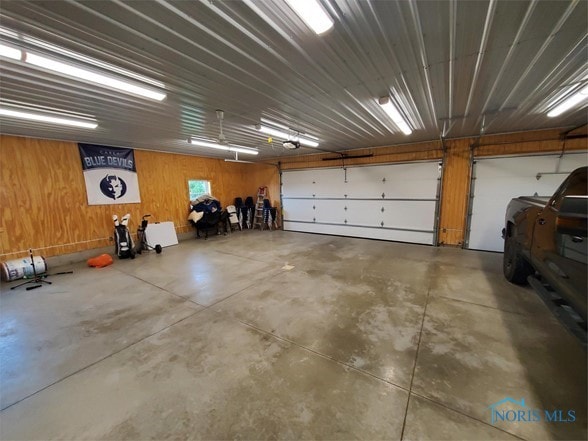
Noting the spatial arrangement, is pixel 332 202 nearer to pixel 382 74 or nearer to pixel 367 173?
pixel 367 173

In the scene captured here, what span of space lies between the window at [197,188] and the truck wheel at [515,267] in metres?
8.34

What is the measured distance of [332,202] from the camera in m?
7.86

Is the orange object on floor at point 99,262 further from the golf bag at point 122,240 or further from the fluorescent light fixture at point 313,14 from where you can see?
the fluorescent light fixture at point 313,14

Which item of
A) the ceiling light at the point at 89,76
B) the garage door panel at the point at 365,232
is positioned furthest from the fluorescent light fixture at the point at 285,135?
the garage door panel at the point at 365,232

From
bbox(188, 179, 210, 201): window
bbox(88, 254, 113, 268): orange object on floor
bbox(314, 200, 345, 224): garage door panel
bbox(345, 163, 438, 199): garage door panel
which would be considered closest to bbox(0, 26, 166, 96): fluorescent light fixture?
bbox(88, 254, 113, 268): orange object on floor

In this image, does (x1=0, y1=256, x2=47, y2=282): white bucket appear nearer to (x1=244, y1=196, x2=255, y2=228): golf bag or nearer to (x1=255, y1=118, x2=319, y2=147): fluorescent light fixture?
(x1=255, y1=118, x2=319, y2=147): fluorescent light fixture

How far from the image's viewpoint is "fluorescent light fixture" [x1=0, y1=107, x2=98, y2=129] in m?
3.19

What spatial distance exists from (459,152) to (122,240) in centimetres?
866

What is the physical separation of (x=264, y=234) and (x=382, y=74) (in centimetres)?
660

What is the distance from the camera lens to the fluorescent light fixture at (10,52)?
5.98 feet

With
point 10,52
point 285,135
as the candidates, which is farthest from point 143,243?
point 10,52

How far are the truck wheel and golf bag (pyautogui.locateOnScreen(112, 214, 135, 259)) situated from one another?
770 cm

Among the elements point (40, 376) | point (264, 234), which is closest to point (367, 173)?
point (264, 234)

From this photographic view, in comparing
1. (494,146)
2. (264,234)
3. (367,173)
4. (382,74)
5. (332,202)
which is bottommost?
(264,234)
